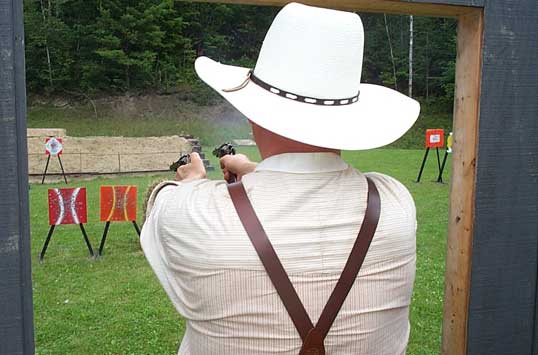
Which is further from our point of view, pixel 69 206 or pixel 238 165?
pixel 69 206

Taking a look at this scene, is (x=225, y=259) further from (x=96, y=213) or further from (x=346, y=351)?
(x=96, y=213)

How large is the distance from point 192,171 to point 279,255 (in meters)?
0.25

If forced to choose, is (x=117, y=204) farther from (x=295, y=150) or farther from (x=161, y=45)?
(x=161, y=45)

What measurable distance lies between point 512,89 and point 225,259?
3.22 feet

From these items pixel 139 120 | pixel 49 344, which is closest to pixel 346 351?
A: pixel 49 344

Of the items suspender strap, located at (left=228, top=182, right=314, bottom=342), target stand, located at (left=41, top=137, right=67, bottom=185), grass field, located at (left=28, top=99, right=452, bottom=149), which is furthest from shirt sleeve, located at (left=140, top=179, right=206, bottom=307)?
target stand, located at (left=41, top=137, right=67, bottom=185)

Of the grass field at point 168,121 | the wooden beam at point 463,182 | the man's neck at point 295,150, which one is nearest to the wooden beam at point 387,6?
the wooden beam at point 463,182

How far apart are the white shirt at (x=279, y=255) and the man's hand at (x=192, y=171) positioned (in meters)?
0.06

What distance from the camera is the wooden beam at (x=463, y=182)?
144 centimetres

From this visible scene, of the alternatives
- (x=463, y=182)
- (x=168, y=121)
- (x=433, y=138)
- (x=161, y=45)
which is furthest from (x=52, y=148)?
(x=463, y=182)

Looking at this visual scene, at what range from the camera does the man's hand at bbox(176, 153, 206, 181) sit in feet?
3.18

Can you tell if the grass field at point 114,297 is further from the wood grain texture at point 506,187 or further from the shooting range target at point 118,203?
the wood grain texture at point 506,187

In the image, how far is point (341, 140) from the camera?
0.85 metres

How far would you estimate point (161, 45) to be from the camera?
31.2 feet
